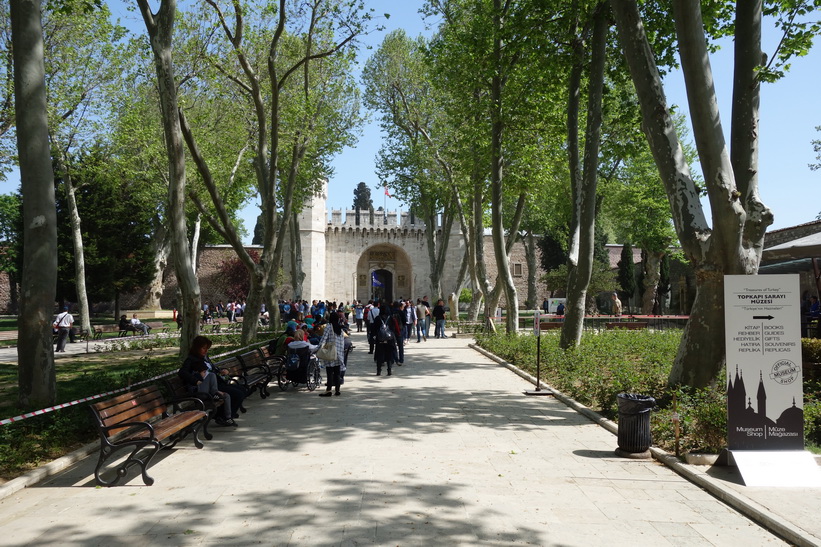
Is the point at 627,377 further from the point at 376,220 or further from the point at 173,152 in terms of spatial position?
the point at 376,220

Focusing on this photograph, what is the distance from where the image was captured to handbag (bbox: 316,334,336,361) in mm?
9250

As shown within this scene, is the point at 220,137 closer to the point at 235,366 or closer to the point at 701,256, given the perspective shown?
the point at 235,366

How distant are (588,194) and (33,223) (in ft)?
34.8

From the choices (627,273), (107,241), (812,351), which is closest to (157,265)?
(107,241)

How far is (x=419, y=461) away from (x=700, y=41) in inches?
248

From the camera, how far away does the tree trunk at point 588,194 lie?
12.2 metres

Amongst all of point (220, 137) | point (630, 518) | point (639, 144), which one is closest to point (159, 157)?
point (220, 137)

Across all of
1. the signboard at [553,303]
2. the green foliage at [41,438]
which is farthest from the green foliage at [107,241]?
the signboard at [553,303]

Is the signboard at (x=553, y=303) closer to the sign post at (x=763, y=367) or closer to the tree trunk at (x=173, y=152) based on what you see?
the tree trunk at (x=173, y=152)

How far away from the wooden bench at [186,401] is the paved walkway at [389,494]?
261 millimetres

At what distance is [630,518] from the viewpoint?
14.1 ft

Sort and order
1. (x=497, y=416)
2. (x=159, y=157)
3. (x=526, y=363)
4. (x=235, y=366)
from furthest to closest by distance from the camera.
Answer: (x=159, y=157) < (x=526, y=363) < (x=235, y=366) < (x=497, y=416)

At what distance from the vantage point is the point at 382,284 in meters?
45.2

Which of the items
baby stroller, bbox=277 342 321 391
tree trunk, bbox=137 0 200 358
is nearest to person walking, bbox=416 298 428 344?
baby stroller, bbox=277 342 321 391
